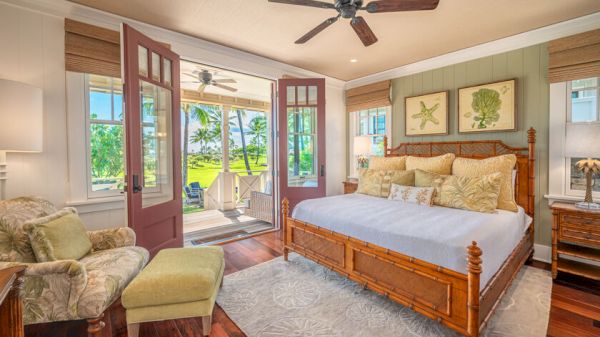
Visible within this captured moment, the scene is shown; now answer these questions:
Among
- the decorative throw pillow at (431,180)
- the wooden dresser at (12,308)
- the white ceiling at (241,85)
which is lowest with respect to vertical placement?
the wooden dresser at (12,308)

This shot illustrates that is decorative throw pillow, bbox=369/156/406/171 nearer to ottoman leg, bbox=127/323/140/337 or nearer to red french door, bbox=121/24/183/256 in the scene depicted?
red french door, bbox=121/24/183/256

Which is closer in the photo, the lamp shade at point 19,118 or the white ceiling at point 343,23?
the lamp shade at point 19,118

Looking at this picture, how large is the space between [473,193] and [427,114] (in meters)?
1.80

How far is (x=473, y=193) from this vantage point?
2.59 meters

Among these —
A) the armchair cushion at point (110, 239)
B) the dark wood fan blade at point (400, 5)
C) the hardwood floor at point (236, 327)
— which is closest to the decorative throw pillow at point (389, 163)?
the hardwood floor at point (236, 327)

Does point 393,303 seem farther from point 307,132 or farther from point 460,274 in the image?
point 307,132

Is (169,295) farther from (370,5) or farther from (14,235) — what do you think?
(370,5)

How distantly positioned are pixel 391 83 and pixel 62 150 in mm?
4494

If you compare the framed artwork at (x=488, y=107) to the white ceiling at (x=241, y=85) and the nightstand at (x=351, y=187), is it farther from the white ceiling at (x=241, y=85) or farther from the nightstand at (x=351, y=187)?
the white ceiling at (x=241, y=85)

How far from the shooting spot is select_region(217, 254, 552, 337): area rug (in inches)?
73.7

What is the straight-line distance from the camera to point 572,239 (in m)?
2.51

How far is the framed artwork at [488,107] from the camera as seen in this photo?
3.23 m

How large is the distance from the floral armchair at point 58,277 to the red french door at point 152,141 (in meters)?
0.63

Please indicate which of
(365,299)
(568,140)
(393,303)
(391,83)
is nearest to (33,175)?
(365,299)
